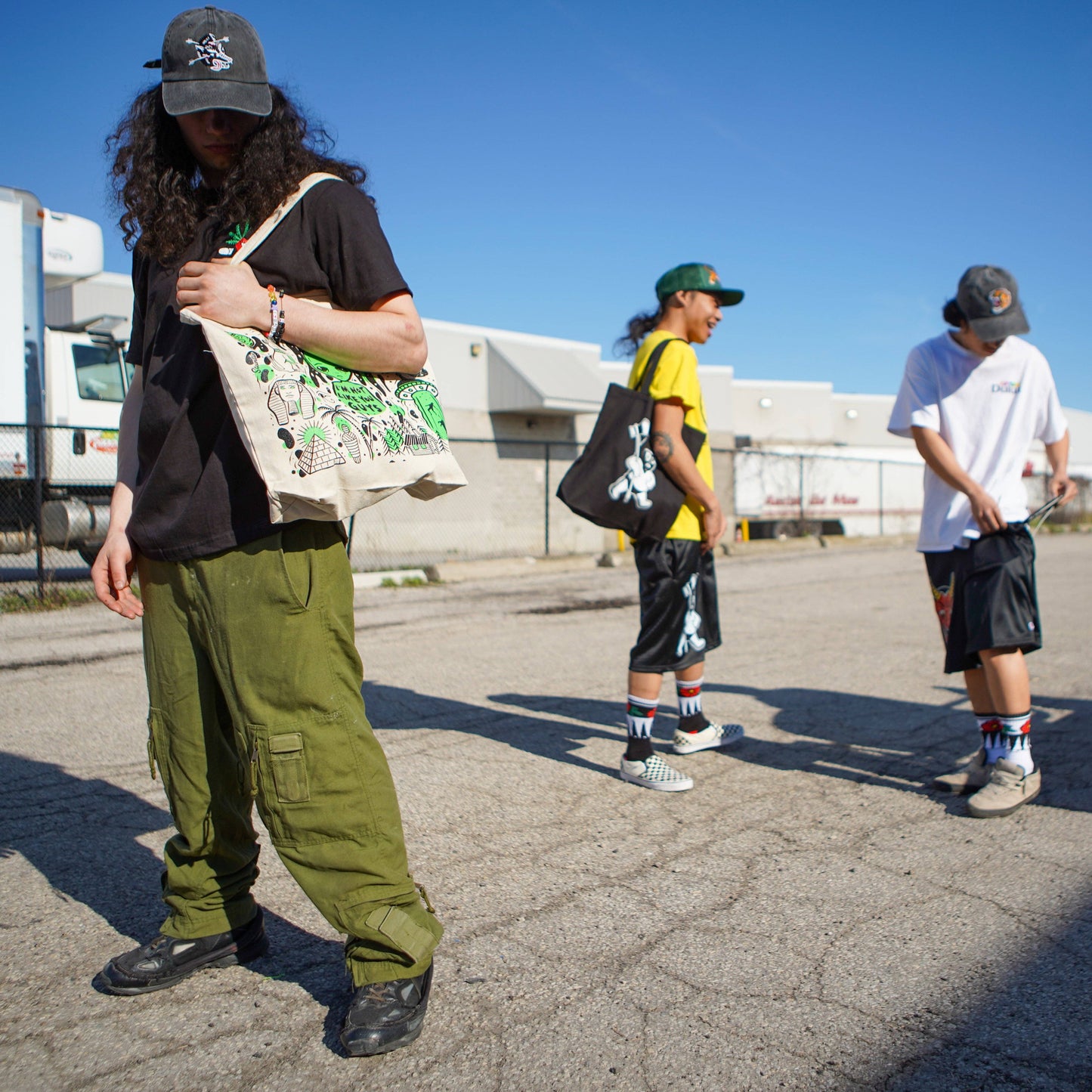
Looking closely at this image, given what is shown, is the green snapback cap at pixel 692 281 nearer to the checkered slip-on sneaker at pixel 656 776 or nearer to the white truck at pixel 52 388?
the checkered slip-on sneaker at pixel 656 776

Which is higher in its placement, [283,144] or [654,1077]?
[283,144]

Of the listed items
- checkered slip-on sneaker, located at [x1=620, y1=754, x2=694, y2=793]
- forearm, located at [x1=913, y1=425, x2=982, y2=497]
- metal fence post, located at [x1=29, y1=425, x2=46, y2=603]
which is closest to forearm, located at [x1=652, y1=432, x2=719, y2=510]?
forearm, located at [x1=913, y1=425, x2=982, y2=497]

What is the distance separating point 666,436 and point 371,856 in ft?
7.41

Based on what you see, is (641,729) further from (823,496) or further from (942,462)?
(823,496)

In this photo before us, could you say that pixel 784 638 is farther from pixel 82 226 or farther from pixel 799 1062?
pixel 82 226

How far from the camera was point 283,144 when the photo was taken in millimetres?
1975

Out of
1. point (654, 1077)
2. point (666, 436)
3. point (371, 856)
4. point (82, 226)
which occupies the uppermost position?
point (82, 226)

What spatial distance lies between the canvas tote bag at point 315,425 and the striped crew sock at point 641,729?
201 cm

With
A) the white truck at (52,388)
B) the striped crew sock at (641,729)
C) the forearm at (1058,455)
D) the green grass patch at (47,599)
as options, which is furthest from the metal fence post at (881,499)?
the striped crew sock at (641,729)

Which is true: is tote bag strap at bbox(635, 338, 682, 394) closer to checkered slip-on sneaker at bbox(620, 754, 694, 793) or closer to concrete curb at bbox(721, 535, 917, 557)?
checkered slip-on sneaker at bbox(620, 754, 694, 793)

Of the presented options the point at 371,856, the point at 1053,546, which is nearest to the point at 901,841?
the point at 371,856

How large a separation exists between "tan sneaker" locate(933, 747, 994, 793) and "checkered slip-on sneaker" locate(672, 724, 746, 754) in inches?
35.9

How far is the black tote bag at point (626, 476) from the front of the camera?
3.72 m

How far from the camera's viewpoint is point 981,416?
350 cm
